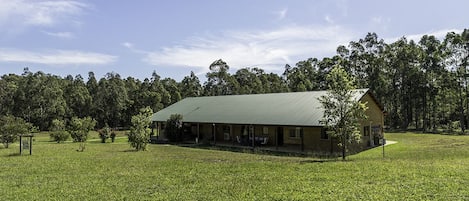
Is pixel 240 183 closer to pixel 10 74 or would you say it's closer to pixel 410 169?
pixel 410 169

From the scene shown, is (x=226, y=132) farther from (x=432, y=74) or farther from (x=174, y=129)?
(x=432, y=74)

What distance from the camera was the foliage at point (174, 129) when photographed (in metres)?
34.9

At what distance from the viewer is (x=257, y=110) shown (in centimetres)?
3212

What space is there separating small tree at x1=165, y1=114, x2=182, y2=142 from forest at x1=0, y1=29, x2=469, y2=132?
2439 cm

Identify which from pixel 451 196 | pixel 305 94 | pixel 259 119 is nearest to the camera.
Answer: pixel 451 196

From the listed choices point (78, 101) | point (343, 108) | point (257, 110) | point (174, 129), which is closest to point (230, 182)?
point (343, 108)

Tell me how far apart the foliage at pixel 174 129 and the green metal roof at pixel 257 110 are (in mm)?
900

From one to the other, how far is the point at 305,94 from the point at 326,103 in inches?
538

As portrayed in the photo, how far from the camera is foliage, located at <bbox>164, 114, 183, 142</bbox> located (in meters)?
34.9

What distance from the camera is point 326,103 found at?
63.4 feet

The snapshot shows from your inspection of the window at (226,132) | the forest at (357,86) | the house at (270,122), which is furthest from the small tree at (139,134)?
the forest at (357,86)

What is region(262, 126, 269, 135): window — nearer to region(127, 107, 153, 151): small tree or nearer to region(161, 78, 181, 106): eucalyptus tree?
region(127, 107, 153, 151): small tree

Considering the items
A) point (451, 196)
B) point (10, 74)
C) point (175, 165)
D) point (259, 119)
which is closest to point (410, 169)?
point (451, 196)

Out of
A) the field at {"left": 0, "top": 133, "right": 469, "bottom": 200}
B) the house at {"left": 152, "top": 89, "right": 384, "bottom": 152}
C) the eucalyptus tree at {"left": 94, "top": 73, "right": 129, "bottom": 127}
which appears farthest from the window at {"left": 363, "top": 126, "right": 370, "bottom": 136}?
the eucalyptus tree at {"left": 94, "top": 73, "right": 129, "bottom": 127}
